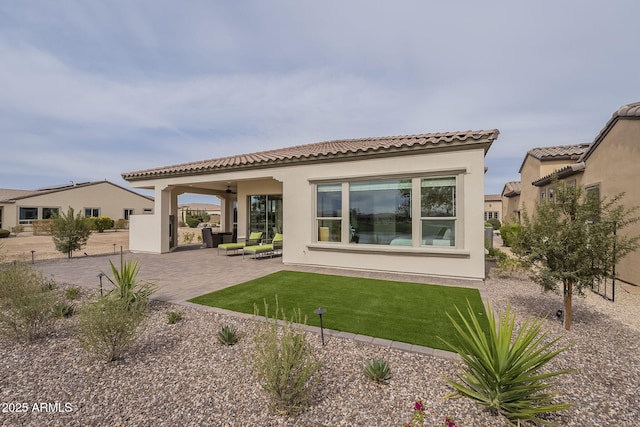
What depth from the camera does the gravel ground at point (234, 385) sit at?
2.79 meters

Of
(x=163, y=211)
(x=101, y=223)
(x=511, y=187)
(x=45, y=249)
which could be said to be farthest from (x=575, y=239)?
(x=101, y=223)

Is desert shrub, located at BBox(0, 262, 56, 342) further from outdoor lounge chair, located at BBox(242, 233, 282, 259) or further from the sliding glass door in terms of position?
the sliding glass door

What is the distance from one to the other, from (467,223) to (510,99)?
11834mm

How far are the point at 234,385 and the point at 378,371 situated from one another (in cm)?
179

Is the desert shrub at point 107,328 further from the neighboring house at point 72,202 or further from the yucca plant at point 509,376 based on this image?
the neighboring house at point 72,202

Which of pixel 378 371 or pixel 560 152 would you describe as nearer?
pixel 378 371

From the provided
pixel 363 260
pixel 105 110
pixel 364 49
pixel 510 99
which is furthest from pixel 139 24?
pixel 510 99

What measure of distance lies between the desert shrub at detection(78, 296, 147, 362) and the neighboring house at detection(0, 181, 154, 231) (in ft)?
116

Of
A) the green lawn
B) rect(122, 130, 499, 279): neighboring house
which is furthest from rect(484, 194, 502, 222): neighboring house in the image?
the green lawn

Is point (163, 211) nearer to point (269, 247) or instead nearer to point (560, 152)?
point (269, 247)

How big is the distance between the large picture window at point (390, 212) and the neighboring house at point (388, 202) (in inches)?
1.2

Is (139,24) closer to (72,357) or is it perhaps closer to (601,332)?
(72,357)

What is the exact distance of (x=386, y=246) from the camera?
9.39 metres

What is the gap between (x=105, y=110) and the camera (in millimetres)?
15297
